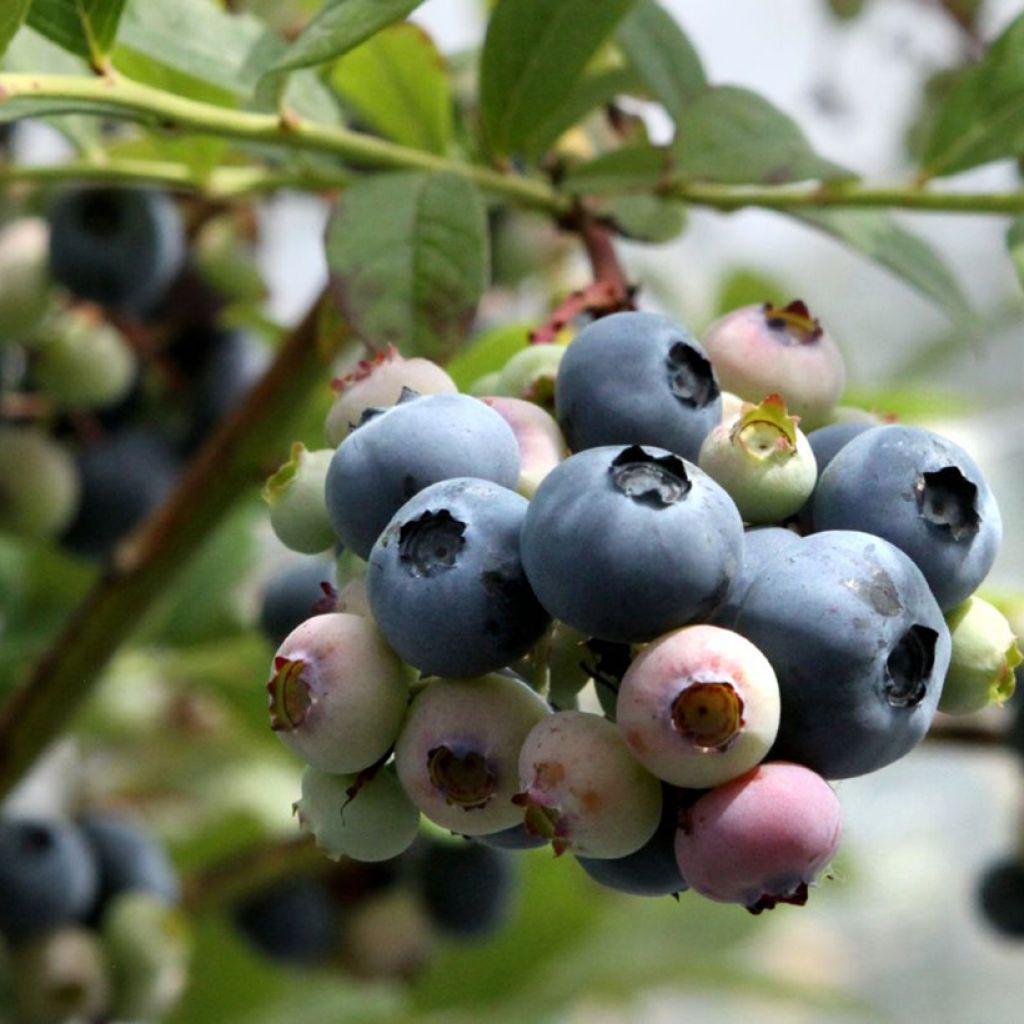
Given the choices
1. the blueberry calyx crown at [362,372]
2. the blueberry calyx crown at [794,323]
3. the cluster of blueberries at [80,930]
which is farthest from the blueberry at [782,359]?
the cluster of blueberries at [80,930]

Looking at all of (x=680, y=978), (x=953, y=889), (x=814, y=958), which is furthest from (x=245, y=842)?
(x=953, y=889)

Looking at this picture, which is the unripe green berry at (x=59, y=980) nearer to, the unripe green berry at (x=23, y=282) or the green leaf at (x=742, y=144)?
the unripe green berry at (x=23, y=282)

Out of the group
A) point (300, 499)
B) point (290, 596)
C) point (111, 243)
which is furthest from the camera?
point (111, 243)

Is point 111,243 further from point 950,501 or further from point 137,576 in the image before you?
point 950,501

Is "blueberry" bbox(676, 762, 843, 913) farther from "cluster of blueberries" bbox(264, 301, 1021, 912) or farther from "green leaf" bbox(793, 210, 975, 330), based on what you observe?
"green leaf" bbox(793, 210, 975, 330)

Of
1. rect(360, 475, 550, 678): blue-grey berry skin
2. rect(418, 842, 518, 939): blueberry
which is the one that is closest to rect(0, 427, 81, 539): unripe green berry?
rect(418, 842, 518, 939): blueberry

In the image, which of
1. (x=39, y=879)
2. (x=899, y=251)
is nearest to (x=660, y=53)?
(x=899, y=251)
